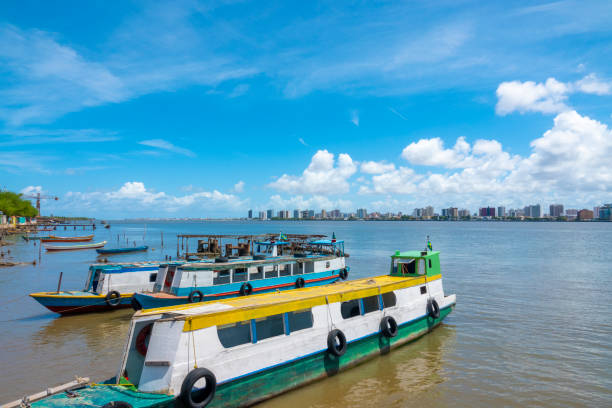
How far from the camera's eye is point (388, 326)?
1606cm

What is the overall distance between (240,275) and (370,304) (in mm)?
11512

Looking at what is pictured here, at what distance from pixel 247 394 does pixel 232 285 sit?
13.2 m

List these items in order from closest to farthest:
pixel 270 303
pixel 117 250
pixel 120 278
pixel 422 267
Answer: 1. pixel 270 303
2. pixel 422 267
3. pixel 120 278
4. pixel 117 250

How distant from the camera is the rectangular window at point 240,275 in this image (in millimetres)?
24812

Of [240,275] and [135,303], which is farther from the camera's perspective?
[240,275]

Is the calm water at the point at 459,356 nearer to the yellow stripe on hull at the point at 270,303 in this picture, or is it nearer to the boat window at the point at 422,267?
the yellow stripe on hull at the point at 270,303

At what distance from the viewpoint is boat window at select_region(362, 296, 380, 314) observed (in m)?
15.9

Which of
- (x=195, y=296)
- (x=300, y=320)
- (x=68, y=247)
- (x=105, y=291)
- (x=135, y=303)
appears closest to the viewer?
(x=300, y=320)

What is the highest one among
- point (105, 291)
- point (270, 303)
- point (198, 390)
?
point (270, 303)

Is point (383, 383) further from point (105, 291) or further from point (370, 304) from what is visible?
point (105, 291)

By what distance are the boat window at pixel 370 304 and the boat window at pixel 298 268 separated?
1317cm

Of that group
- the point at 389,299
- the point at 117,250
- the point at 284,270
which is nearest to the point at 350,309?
the point at 389,299

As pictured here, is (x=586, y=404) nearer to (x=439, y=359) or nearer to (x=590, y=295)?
(x=439, y=359)

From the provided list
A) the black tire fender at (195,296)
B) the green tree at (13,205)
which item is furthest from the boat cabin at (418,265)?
the green tree at (13,205)
